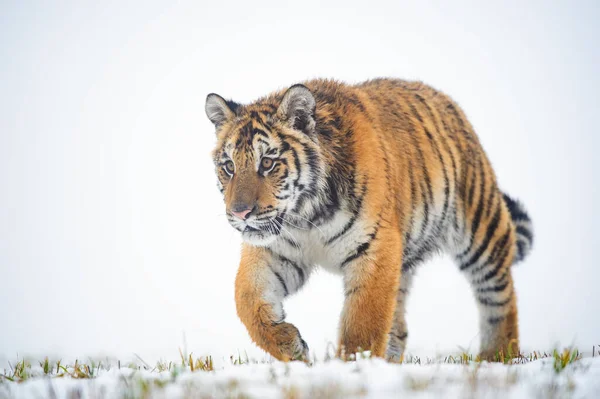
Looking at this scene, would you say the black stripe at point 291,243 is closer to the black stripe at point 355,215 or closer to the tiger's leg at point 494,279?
the black stripe at point 355,215


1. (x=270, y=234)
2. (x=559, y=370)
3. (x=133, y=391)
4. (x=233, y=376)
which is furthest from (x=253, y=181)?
(x=559, y=370)

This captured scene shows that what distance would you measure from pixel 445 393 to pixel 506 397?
0.85 feet

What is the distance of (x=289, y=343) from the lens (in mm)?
4434

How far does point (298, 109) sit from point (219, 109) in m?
0.81

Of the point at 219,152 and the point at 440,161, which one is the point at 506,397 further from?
the point at 440,161

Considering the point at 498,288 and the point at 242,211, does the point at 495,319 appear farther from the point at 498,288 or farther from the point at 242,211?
the point at 242,211

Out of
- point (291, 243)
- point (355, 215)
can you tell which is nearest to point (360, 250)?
point (355, 215)

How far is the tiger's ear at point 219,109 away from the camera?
511cm

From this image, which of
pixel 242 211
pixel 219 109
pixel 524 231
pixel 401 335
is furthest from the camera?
pixel 524 231

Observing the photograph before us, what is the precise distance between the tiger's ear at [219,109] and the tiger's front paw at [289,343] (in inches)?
71.1

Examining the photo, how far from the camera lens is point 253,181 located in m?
4.53

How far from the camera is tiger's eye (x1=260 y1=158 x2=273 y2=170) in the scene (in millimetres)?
4621

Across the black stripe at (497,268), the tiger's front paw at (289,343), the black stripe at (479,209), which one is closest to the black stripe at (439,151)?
the black stripe at (479,209)

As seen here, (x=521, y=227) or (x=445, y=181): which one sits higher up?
(x=445, y=181)
